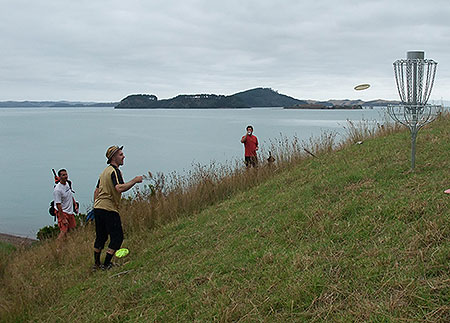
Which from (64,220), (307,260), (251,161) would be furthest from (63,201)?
(307,260)

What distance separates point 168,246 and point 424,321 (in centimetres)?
474

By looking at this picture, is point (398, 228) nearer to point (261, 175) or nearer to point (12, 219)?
point (261, 175)

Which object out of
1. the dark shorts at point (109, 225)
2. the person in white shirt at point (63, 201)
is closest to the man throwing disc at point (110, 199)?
the dark shorts at point (109, 225)

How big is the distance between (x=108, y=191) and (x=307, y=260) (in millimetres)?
3362

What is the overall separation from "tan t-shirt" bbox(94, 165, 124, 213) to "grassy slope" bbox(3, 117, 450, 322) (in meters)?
1.00

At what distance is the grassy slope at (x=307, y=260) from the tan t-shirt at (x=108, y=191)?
997mm

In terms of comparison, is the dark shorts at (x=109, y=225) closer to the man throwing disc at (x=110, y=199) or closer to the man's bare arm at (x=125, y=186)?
the man throwing disc at (x=110, y=199)

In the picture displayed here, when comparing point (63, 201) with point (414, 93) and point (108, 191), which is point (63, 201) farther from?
point (414, 93)

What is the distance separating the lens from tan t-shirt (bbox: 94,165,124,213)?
22.5 feet

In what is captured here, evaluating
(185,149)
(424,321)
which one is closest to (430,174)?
(424,321)

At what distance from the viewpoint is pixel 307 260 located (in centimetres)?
491

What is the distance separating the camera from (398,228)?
504 centimetres

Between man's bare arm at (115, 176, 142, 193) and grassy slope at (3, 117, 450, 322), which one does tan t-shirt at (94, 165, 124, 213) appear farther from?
grassy slope at (3, 117, 450, 322)

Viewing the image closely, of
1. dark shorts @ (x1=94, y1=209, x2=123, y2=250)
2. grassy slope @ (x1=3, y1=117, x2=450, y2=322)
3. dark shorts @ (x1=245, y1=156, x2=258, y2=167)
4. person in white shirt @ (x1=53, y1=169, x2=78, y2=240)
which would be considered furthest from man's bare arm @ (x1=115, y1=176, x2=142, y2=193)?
dark shorts @ (x1=245, y1=156, x2=258, y2=167)
